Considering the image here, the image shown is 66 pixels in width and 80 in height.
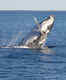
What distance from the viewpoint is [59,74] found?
16.7 m

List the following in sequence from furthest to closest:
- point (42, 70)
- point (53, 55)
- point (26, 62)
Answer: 1. point (53, 55)
2. point (26, 62)
3. point (42, 70)

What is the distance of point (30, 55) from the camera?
82.5ft

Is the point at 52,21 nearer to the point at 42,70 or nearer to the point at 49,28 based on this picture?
the point at 49,28

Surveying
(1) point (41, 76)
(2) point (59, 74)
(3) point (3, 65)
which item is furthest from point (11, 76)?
(3) point (3, 65)

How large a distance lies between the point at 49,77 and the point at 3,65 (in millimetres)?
5259

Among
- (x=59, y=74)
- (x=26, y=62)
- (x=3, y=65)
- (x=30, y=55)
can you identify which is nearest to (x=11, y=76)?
(x=59, y=74)

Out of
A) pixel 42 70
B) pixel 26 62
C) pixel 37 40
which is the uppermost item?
pixel 42 70

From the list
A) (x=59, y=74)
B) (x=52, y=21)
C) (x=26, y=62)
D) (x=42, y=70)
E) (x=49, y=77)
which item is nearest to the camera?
(x=49, y=77)

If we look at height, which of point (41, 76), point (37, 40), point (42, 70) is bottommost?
point (37, 40)

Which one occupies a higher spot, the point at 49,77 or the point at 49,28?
the point at 49,77

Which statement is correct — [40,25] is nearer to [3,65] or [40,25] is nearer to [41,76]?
[3,65]

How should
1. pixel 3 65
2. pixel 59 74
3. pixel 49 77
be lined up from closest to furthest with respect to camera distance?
1. pixel 49 77
2. pixel 59 74
3. pixel 3 65

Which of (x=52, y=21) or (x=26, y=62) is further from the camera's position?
(x=52, y=21)

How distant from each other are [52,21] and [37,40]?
264 centimetres
